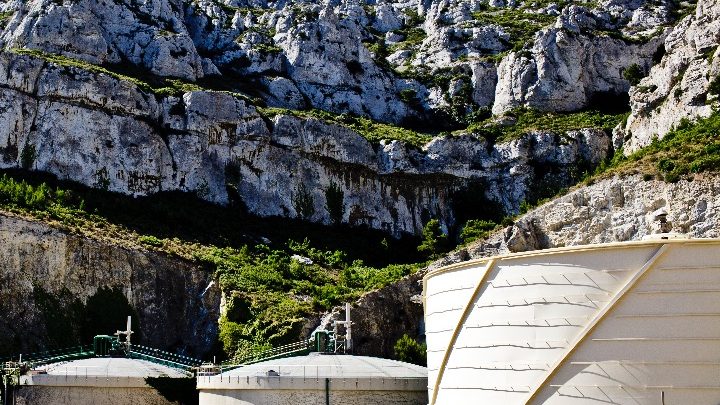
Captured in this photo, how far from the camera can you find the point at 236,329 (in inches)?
2707

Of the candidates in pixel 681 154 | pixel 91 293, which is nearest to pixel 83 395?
pixel 91 293

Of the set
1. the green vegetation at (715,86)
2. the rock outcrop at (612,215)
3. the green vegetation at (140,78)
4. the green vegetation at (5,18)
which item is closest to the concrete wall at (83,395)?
the rock outcrop at (612,215)

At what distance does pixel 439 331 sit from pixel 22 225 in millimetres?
46444

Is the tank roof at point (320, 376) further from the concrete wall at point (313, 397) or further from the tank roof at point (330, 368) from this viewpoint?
A: the concrete wall at point (313, 397)

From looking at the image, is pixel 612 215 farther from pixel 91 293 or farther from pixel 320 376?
pixel 320 376

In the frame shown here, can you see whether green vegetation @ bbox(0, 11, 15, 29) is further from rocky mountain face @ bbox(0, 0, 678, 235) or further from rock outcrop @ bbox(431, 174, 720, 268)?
rock outcrop @ bbox(431, 174, 720, 268)

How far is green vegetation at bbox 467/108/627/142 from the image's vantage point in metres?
99.8

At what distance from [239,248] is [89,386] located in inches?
1492

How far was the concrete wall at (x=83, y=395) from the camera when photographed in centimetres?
4597

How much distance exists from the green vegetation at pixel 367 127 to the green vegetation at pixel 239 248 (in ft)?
33.0

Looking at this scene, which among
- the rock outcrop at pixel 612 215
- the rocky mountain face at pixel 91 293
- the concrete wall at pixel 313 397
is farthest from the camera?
the rocky mountain face at pixel 91 293

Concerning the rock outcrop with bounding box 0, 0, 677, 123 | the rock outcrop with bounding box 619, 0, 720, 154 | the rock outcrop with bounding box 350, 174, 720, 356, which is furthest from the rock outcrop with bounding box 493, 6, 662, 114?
the rock outcrop with bounding box 350, 174, 720, 356

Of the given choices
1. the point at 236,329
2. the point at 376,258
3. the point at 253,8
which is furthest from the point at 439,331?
the point at 253,8

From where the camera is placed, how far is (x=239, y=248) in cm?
8350
